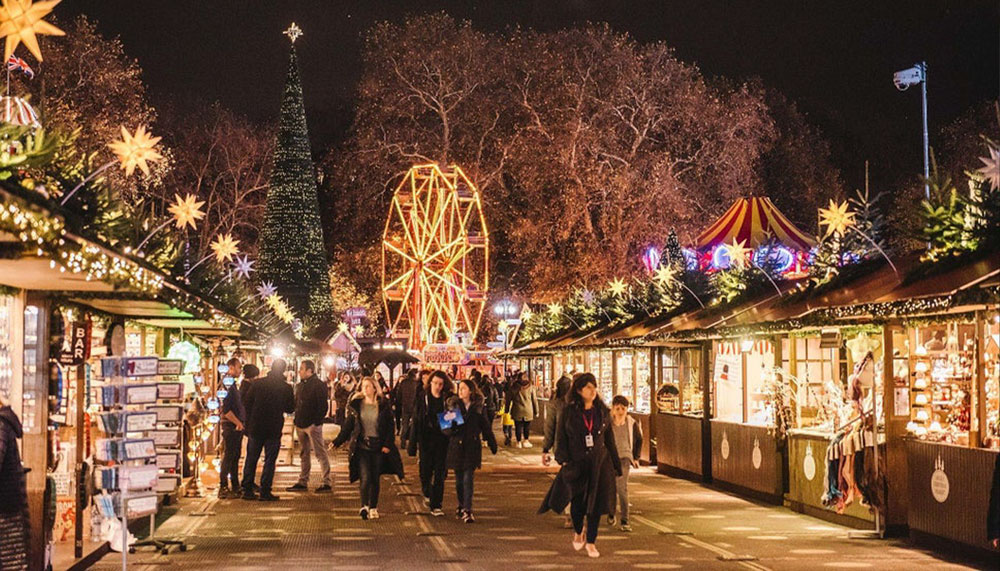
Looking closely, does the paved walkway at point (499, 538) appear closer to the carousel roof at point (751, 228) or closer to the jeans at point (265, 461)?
the jeans at point (265, 461)

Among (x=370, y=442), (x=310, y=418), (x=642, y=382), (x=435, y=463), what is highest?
(x=642, y=382)

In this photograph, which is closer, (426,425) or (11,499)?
(11,499)

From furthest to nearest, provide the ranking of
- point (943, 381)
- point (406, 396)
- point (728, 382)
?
point (406, 396) → point (728, 382) → point (943, 381)

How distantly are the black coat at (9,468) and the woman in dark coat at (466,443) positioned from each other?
7.20m

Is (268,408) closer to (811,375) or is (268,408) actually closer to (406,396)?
(811,375)

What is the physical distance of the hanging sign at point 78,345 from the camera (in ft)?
40.9

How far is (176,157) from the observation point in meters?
48.1

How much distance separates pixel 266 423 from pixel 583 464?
6688mm

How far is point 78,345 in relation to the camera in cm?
1264

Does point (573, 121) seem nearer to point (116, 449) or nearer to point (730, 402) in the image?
point (730, 402)

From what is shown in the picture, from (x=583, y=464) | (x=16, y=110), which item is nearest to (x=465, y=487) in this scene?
(x=583, y=464)

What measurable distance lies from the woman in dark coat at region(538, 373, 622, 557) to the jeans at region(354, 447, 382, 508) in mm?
3571

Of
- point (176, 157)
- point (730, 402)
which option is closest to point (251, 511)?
point (730, 402)

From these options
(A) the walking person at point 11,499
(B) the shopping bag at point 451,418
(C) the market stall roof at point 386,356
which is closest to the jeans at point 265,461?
(B) the shopping bag at point 451,418
